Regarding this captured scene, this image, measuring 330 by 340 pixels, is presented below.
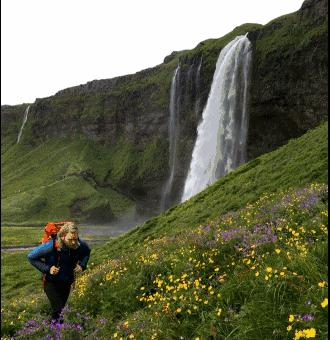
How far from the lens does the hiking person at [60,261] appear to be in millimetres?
9008

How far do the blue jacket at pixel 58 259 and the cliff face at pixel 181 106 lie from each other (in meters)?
75.3

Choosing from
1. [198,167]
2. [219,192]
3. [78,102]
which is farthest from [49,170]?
[219,192]

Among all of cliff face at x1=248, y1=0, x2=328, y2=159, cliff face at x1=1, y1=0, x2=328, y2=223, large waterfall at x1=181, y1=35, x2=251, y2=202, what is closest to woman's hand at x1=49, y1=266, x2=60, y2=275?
large waterfall at x1=181, y1=35, x2=251, y2=202

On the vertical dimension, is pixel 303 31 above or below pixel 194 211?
above

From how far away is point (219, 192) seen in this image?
3638 cm

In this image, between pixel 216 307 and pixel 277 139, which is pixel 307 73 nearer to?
pixel 277 139

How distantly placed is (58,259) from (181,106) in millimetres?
104965

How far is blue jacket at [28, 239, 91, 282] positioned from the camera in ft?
29.9

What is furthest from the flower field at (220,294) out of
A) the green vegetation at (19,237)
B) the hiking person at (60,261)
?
Result: the green vegetation at (19,237)

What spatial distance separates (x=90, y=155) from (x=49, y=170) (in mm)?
16151

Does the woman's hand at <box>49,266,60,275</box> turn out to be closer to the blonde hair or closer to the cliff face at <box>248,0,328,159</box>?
the blonde hair

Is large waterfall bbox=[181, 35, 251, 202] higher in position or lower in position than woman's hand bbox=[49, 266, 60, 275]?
higher

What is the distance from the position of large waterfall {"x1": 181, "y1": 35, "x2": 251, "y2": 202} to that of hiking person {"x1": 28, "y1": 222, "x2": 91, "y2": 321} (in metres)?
70.5

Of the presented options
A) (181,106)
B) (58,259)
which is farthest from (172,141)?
(58,259)
